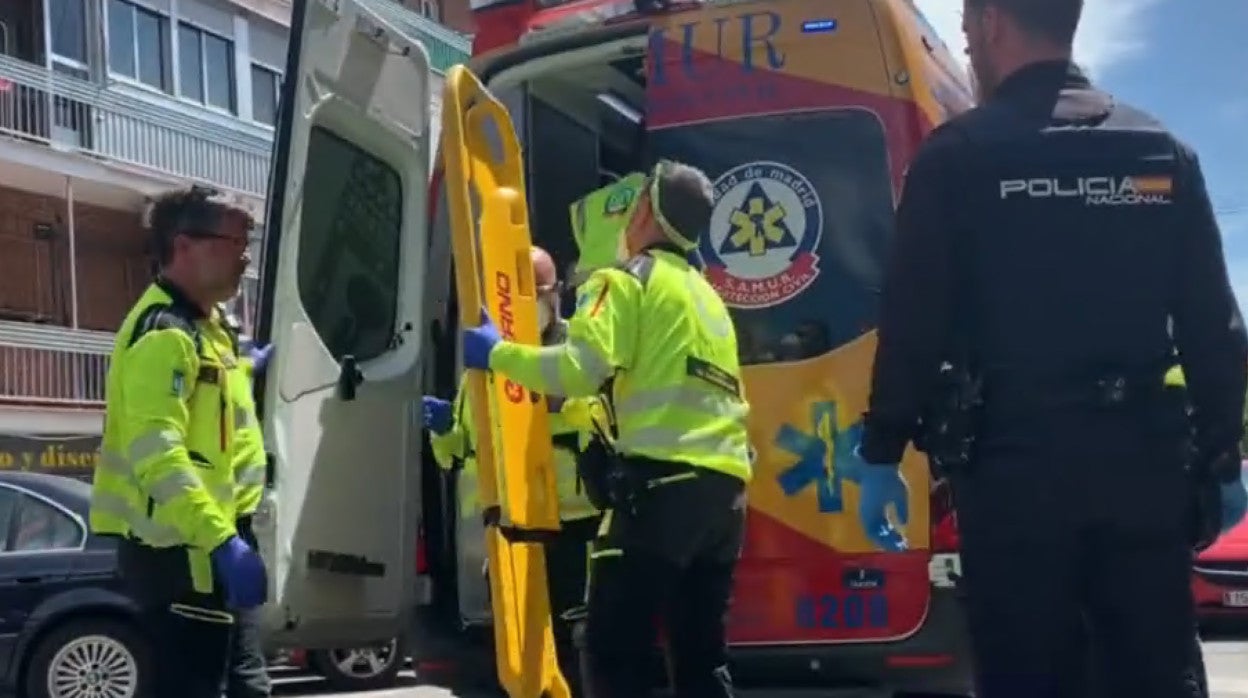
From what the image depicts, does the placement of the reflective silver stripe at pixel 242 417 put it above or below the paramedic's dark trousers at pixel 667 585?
above

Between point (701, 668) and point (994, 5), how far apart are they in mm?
2153

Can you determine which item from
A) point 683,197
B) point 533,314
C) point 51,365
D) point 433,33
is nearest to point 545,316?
point 533,314

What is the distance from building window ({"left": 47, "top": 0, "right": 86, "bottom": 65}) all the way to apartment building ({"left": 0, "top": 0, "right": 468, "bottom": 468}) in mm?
17

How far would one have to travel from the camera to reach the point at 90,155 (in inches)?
771

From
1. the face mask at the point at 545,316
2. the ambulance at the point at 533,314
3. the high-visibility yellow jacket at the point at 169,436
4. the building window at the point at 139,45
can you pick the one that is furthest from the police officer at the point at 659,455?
the building window at the point at 139,45

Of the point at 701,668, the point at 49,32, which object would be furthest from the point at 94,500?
the point at 49,32

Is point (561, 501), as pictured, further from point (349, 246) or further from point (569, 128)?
point (569, 128)

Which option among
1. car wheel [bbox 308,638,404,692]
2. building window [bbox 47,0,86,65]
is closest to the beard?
car wheel [bbox 308,638,404,692]

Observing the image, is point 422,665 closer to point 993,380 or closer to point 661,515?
point 661,515

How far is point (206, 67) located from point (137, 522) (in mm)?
18482

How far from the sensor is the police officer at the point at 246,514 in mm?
4398

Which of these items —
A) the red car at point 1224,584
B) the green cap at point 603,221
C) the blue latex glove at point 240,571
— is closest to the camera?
the blue latex glove at point 240,571

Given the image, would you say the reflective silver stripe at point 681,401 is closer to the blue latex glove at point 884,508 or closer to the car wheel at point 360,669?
the blue latex glove at point 884,508

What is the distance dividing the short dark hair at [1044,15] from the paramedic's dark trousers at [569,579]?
107 inches
